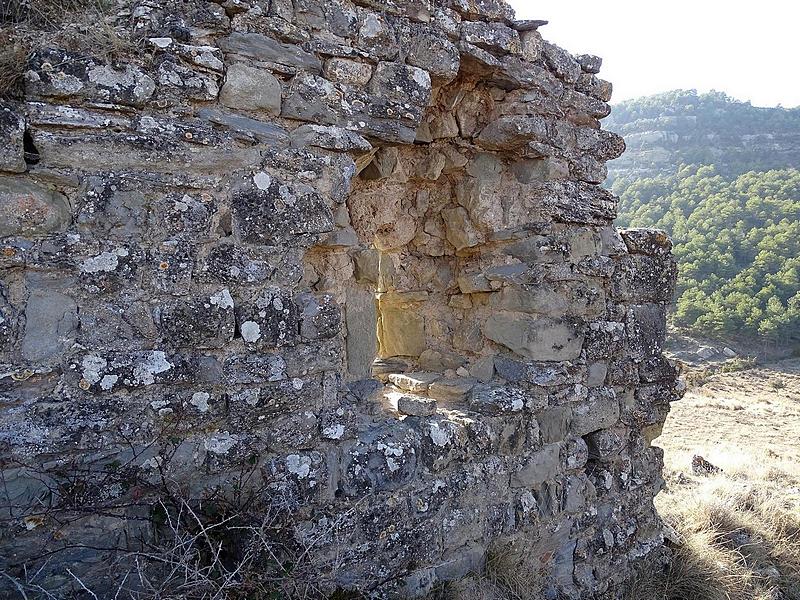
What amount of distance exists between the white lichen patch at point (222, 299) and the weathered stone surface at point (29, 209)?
51 centimetres

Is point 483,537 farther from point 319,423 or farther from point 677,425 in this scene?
point 677,425

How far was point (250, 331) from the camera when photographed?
200cm

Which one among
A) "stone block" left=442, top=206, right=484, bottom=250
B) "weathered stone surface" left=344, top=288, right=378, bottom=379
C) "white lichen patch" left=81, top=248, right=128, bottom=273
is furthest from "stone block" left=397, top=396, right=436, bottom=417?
"white lichen patch" left=81, top=248, right=128, bottom=273

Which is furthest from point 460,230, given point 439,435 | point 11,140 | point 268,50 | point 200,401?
point 11,140

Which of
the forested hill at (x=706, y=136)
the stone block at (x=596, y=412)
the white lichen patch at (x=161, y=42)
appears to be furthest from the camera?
the forested hill at (x=706, y=136)

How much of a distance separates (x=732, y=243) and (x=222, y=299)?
24640 mm

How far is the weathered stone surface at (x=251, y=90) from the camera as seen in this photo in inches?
78.2

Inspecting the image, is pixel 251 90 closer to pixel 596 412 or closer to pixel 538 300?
pixel 538 300

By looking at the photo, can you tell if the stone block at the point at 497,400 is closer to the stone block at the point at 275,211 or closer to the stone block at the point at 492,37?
the stone block at the point at 275,211

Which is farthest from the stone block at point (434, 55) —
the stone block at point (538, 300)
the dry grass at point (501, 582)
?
the dry grass at point (501, 582)

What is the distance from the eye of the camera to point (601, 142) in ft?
10.3

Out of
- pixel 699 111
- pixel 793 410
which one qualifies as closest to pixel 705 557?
pixel 793 410

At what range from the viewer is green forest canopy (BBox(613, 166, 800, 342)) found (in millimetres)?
18422

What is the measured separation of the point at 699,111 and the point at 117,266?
4530 cm
